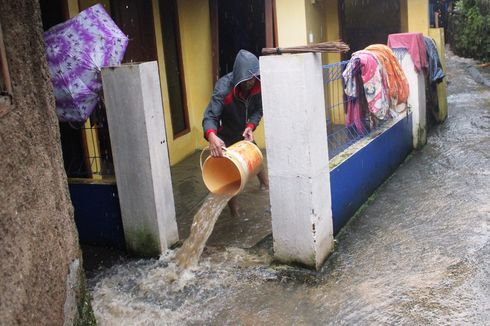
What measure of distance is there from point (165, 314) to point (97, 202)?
1.58 meters

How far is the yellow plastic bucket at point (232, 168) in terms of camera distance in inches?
203

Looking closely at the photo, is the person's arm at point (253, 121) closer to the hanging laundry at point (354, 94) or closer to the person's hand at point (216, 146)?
the person's hand at point (216, 146)

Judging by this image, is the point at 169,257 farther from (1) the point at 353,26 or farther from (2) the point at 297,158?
(1) the point at 353,26

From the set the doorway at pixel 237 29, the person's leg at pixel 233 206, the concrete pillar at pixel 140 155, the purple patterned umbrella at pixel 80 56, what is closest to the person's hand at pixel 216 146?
the concrete pillar at pixel 140 155

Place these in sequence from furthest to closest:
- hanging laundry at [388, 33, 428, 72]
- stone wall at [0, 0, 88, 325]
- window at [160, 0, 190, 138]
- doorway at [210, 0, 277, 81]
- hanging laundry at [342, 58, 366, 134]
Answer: doorway at [210, 0, 277, 81], window at [160, 0, 190, 138], hanging laundry at [388, 33, 428, 72], hanging laundry at [342, 58, 366, 134], stone wall at [0, 0, 88, 325]

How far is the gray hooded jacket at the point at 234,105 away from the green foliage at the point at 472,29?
47.6 feet

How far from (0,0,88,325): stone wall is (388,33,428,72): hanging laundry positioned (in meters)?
5.49

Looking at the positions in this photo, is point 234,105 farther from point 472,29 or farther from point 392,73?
point 472,29

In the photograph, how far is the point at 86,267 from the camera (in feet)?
16.5

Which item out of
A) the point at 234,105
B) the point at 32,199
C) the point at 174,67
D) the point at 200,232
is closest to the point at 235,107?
the point at 234,105

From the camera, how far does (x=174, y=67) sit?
865 centimetres

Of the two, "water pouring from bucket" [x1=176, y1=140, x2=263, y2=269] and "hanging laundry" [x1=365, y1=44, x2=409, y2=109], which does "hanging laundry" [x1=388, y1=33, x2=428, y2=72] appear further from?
"water pouring from bucket" [x1=176, y1=140, x2=263, y2=269]

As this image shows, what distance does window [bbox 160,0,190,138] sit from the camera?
27.5 ft

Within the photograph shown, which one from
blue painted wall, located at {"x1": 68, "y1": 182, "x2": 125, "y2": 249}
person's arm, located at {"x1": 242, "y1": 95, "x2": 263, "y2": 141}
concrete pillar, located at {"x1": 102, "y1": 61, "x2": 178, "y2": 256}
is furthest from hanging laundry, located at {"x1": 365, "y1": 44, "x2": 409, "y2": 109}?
blue painted wall, located at {"x1": 68, "y1": 182, "x2": 125, "y2": 249}
